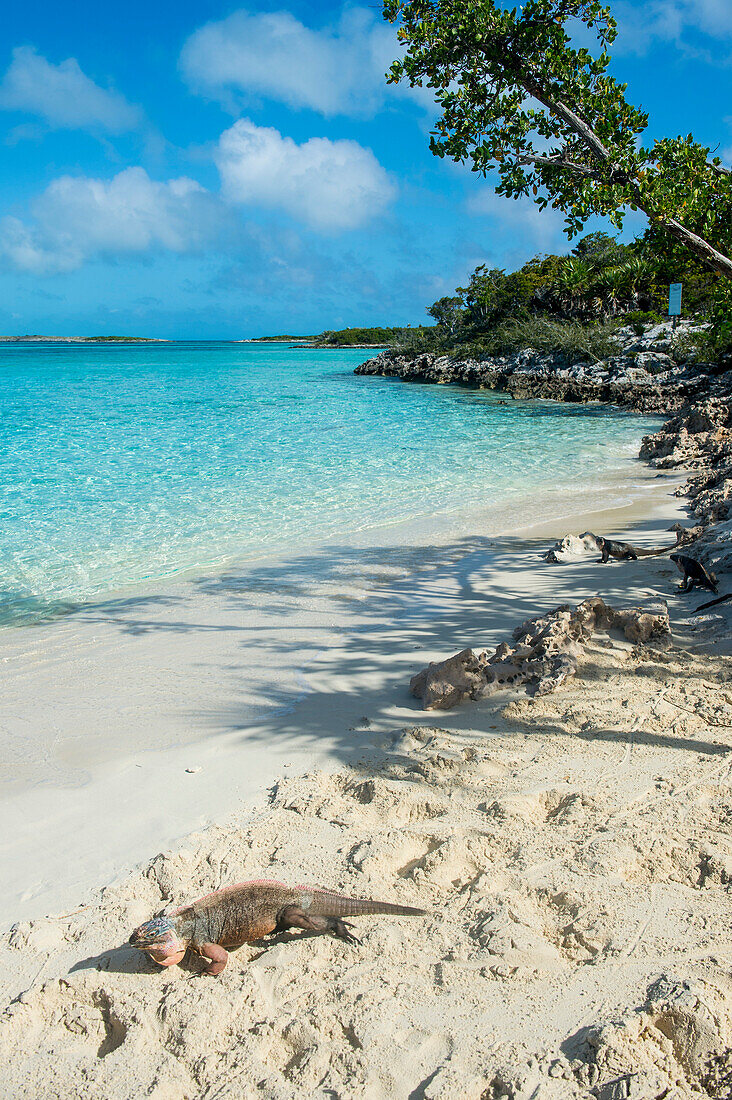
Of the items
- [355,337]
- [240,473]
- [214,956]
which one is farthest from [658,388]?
[355,337]

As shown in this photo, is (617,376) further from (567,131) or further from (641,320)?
(567,131)

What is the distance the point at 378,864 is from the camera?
286cm

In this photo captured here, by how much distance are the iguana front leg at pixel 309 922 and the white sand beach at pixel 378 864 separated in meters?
0.08

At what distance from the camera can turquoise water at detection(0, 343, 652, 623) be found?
8.76 m

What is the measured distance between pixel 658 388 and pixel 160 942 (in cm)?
2530

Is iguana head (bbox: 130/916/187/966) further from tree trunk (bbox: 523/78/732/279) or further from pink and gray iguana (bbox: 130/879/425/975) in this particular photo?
tree trunk (bbox: 523/78/732/279)

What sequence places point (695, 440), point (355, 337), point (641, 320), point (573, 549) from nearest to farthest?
point (573, 549) < point (695, 440) < point (641, 320) < point (355, 337)

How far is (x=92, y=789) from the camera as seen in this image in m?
3.71

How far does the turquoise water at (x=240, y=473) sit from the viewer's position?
8.76m

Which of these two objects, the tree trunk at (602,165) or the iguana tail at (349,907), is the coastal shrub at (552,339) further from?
the iguana tail at (349,907)

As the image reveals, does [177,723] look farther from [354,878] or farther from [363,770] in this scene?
[354,878]

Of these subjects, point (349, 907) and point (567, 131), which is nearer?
point (349, 907)

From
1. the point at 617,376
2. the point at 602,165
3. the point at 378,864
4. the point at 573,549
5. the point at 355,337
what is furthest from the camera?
the point at 355,337

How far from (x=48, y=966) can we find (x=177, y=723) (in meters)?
1.95
